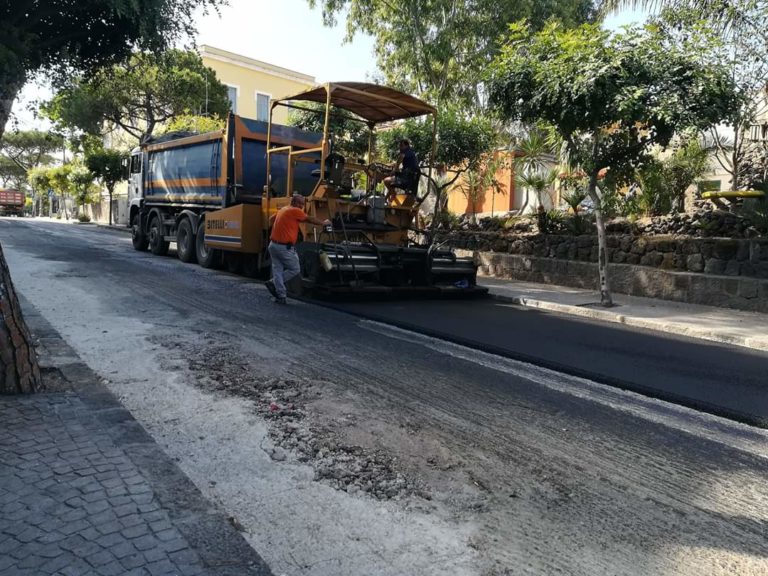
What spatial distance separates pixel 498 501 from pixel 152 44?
22.3ft

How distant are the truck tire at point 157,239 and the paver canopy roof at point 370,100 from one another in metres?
6.92

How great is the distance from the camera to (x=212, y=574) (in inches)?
95.3

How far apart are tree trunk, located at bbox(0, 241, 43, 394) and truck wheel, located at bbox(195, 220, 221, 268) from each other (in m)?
9.35

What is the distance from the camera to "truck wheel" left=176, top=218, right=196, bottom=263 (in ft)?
47.9

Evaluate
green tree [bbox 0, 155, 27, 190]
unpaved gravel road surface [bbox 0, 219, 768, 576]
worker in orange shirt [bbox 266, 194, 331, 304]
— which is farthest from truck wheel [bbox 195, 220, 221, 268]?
green tree [bbox 0, 155, 27, 190]

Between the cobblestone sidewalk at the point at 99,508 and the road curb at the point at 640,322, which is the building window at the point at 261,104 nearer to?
the road curb at the point at 640,322

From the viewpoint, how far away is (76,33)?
715 centimetres

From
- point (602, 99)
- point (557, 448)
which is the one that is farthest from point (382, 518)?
point (602, 99)

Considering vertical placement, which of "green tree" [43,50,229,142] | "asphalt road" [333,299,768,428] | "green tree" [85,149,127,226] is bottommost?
"asphalt road" [333,299,768,428]

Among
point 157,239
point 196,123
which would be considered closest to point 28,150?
point 196,123

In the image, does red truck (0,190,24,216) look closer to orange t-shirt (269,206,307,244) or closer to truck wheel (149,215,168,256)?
truck wheel (149,215,168,256)

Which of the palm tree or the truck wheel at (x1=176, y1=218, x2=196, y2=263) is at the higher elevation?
the palm tree

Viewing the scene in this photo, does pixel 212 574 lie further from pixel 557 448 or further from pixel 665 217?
pixel 665 217

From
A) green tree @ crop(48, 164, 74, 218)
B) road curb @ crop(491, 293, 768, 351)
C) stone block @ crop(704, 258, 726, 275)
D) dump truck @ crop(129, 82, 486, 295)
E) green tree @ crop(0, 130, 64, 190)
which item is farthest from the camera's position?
green tree @ crop(0, 130, 64, 190)
